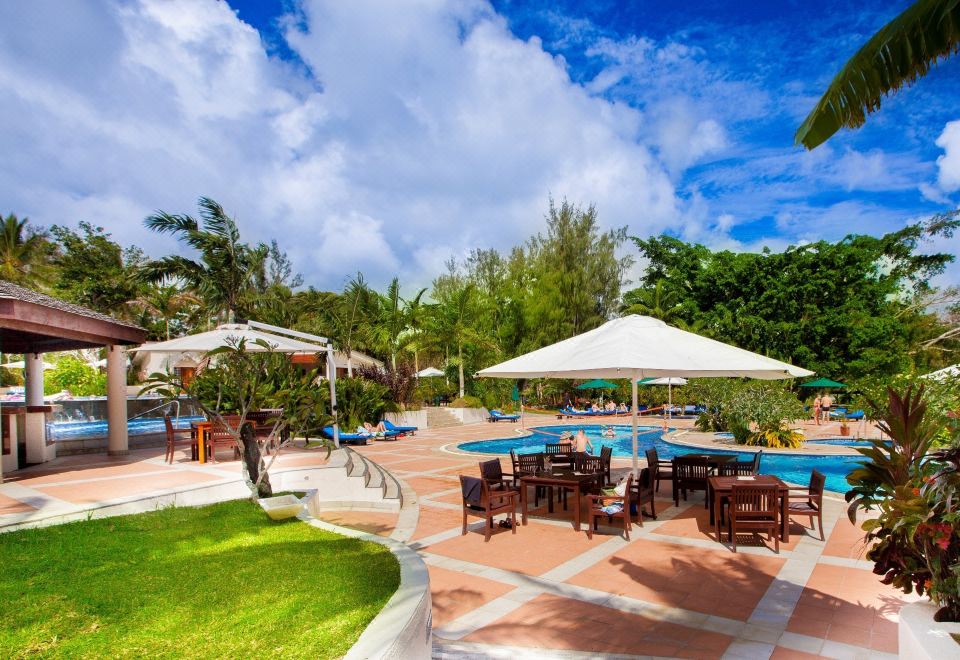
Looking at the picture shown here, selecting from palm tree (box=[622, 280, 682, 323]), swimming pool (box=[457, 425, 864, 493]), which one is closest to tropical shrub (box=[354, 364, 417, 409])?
swimming pool (box=[457, 425, 864, 493])

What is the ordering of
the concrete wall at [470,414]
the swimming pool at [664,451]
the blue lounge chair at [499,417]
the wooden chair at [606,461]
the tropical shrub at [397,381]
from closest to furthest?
the wooden chair at [606,461]
the swimming pool at [664,451]
the tropical shrub at [397,381]
the concrete wall at [470,414]
the blue lounge chair at [499,417]

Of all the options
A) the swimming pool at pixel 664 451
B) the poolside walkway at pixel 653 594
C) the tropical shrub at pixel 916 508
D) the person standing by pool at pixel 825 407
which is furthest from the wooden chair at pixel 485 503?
the person standing by pool at pixel 825 407

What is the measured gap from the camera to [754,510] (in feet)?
23.2

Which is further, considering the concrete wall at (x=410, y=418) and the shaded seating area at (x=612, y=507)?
the concrete wall at (x=410, y=418)

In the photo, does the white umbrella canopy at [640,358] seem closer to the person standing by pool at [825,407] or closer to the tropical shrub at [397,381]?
the tropical shrub at [397,381]

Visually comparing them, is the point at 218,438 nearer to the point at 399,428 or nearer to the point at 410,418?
the point at 399,428

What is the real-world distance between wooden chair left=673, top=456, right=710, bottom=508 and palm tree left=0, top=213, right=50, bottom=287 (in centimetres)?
3695

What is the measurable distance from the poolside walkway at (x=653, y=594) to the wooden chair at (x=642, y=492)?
207 millimetres

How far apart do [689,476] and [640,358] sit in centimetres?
341

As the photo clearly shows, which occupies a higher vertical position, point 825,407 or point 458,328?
point 458,328

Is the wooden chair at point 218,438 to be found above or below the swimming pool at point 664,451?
above

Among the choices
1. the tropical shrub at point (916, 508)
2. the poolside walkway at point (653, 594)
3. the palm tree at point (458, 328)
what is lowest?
the poolside walkway at point (653, 594)

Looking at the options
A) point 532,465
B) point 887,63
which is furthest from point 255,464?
point 887,63

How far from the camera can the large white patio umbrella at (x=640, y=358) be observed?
7793 mm
